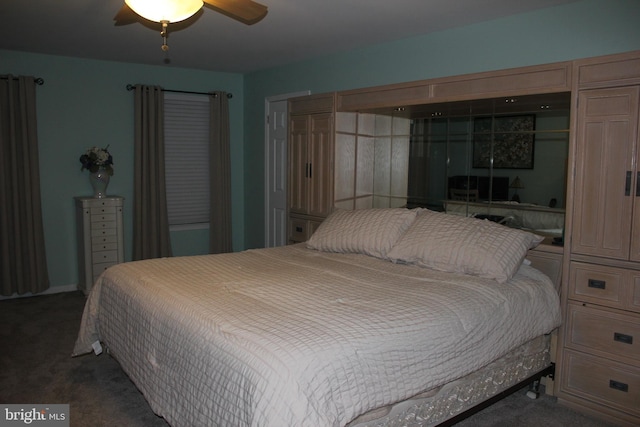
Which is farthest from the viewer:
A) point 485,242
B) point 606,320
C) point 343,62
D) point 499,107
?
point 343,62

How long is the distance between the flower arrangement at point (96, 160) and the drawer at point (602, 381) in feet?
14.1

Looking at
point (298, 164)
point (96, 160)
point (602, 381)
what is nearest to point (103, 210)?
point (96, 160)

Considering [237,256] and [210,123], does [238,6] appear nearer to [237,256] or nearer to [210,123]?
[237,256]

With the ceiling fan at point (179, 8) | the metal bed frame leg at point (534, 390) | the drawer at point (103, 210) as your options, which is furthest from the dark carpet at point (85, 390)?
the ceiling fan at point (179, 8)

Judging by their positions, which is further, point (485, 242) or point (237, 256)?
point (237, 256)

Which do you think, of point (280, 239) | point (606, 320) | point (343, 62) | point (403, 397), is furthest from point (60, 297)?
point (606, 320)

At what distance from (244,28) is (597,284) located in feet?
9.47

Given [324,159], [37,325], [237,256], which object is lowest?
[37,325]

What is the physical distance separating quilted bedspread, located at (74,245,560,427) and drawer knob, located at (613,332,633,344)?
0.29 m

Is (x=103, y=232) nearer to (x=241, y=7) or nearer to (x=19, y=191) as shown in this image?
(x=19, y=191)

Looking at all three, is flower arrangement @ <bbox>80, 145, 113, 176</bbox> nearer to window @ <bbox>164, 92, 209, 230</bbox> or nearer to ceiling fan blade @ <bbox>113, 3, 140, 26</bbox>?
window @ <bbox>164, 92, 209, 230</bbox>

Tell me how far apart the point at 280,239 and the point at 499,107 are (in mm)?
2744

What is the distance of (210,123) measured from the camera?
5625 mm

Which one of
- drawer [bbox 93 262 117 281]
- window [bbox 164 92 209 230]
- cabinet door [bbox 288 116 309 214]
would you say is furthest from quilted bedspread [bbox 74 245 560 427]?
window [bbox 164 92 209 230]
